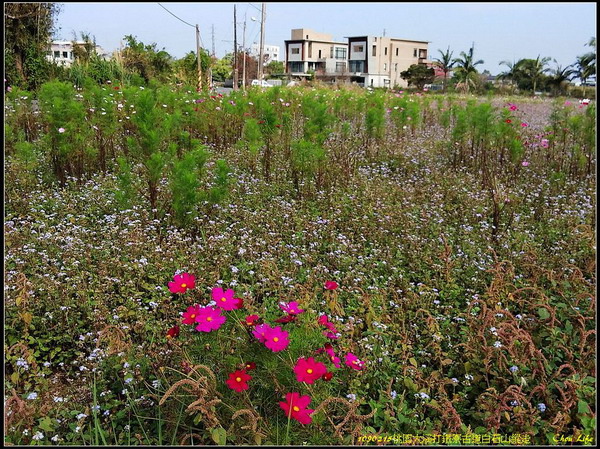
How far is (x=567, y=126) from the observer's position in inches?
281

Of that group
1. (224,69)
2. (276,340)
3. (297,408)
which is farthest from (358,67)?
(297,408)

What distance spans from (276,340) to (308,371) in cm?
15

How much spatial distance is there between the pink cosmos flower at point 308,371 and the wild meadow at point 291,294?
A: 0.05 feet

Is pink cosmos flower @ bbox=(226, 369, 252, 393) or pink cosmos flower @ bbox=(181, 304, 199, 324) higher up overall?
pink cosmos flower @ bbox=(181, 304, 199, 324)

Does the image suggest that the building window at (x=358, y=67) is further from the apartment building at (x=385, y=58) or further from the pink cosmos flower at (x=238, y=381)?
the pink cosmos flower at (x=238, y=381)

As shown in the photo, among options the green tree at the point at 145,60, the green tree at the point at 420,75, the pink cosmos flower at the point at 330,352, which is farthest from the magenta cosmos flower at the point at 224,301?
the green tree at the point at 420,75

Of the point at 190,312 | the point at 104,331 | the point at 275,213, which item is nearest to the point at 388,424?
the point at 190,312

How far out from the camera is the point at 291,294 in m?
2.99

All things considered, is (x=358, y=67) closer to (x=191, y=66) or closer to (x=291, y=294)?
(x=191, y=66)

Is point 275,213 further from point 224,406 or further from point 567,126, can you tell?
point 567,126

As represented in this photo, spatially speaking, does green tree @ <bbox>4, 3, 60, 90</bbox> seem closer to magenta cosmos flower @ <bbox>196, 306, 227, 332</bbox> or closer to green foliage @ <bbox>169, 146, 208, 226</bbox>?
green foliage @ <bbox>169, 146, 208, 226</bbox>

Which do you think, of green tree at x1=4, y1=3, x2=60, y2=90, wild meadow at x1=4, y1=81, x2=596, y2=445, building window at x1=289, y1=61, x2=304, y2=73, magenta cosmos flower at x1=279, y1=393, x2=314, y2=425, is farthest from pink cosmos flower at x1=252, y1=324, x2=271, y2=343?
building window at x1=289, y1=61, x2=304, y2=73

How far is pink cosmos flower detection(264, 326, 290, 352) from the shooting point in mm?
1779

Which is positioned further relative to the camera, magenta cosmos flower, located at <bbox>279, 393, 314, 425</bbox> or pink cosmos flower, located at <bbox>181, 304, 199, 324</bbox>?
pink cosmos flower, located at <bbox>181, 304, 199, 324</bbox>
